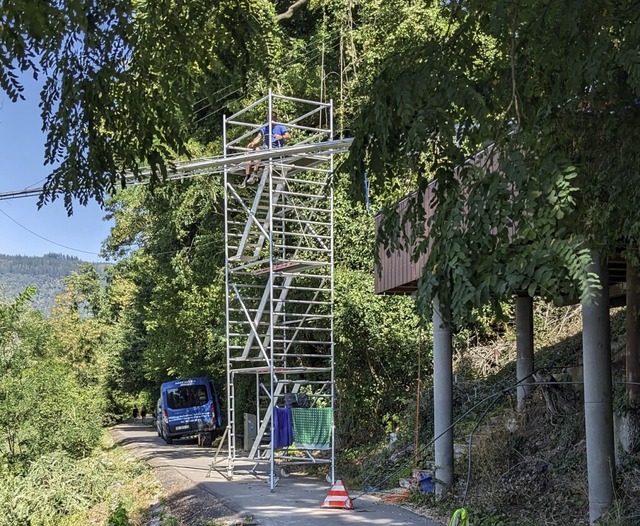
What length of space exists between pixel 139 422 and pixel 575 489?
47.6 meters

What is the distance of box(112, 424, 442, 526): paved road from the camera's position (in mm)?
12117

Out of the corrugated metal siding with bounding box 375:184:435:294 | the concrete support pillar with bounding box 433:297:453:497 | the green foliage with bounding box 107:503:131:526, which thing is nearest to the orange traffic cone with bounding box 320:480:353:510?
the concrete support pillar with bounding box 433:297:453:497

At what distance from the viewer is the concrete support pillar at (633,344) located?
38.9ft

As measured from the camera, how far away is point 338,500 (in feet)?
43.3

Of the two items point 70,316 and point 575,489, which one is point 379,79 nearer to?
point 575,489

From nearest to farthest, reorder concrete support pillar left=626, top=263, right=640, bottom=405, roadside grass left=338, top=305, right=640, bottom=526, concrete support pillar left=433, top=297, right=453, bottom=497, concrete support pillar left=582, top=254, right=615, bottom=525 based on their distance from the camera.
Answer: concrete support pillar left=582, top=254, right=615, bottom=525
roadside grass left=338, top=305, right=640, bottom=526
concrete support pillar left=626, top=263, right=640, bottom=405
concrete support pillar left=433, top=297, right=453, bottom=497

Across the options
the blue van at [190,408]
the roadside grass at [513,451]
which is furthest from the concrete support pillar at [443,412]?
the blue van at [190,408]

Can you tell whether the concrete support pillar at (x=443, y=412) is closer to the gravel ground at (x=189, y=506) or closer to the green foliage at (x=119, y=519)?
the gravel ground at (x=189, y=506)

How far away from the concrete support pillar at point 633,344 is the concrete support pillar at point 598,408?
1.57m

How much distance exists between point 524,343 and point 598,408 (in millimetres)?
6020

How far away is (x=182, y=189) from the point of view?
25.3 metres

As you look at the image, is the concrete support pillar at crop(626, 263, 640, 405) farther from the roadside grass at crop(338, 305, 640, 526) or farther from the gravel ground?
the gravel ground

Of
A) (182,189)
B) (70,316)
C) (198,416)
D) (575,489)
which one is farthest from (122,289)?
(575,489)

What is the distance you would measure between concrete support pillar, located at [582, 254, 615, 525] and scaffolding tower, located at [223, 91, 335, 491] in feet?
18.4
